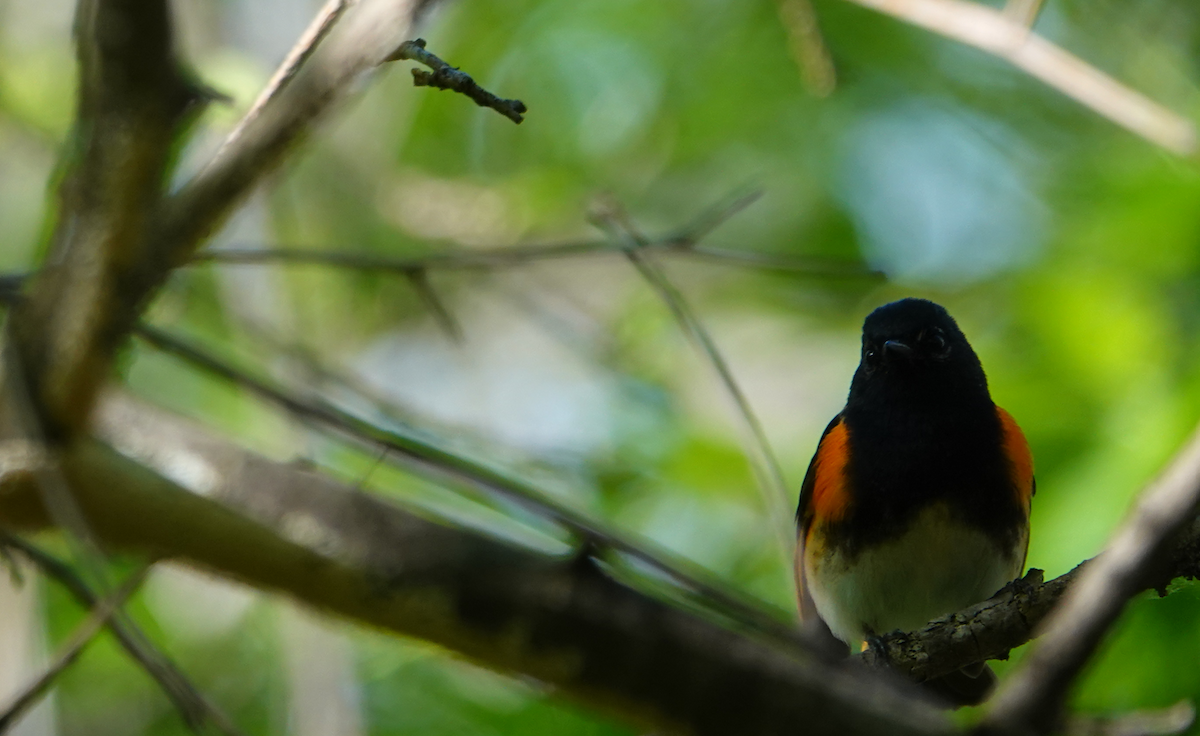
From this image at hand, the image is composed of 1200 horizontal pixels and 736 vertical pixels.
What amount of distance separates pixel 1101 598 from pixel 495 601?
583 millimetres

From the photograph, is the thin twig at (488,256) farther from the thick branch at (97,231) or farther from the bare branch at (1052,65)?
the thick branch at (97,231)

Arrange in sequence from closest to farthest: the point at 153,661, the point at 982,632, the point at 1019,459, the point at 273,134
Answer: the point at 273,134 < the point at 153,661 < the point at 982,632 < the point at 1019,459

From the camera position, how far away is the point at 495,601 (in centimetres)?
111

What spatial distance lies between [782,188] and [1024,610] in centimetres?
506

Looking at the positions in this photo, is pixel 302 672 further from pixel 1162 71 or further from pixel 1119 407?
pixel 1162 71

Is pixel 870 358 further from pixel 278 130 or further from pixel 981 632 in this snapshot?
pixel 278 130

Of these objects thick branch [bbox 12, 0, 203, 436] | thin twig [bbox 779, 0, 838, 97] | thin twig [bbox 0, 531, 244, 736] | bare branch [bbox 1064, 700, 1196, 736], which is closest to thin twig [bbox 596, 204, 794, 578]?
bare branch [bbox 1064, 700, 1196, 736]

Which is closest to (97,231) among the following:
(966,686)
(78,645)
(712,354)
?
(78,645)

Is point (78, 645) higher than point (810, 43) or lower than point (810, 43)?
lower

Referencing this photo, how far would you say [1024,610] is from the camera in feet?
9.04

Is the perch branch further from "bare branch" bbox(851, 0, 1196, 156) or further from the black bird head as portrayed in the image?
the black bird head

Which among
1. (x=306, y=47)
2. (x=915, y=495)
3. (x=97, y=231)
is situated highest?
(x=915, y=495)

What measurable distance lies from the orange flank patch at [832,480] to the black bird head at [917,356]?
24cm

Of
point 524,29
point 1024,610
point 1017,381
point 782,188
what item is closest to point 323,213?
point 524,29
